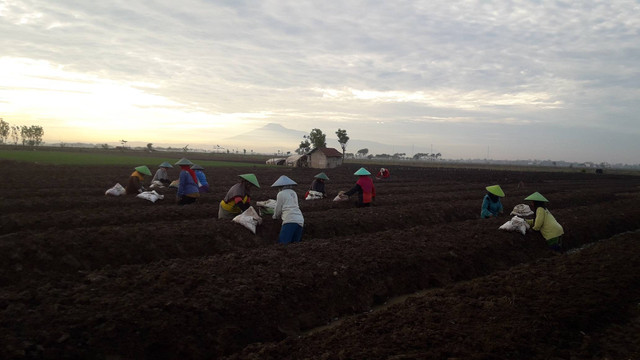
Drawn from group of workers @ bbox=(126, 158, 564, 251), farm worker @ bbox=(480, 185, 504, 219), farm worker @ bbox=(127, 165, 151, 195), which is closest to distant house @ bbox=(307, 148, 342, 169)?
farm worker @ bbox=(127, 165, 151, 195)

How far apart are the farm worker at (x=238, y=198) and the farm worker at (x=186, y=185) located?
8.97 ft

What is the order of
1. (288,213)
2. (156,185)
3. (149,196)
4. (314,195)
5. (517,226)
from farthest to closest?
(156,185)
(314,195)
(149,196)
(517,226)
(288,213)

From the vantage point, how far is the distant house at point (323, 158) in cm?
4981

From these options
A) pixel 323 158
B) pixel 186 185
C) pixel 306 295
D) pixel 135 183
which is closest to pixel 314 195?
pixel 186 185

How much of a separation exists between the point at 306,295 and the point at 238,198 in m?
4.25

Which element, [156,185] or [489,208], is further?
[156,185]

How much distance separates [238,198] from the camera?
9.76 m

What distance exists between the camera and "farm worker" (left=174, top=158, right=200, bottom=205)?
12.4 meters

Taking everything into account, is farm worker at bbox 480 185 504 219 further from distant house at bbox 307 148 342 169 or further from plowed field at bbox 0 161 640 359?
distant house at bbox 307 148 342 169

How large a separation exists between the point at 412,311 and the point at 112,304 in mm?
3921

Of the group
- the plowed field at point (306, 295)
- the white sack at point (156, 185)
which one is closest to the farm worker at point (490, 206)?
the plowed field at point (306, 295)

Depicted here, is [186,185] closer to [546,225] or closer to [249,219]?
[249,219]

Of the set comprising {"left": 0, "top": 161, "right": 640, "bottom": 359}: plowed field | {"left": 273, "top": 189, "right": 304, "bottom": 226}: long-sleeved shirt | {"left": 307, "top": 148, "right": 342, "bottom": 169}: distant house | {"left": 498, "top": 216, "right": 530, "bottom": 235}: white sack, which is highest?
{"left": 307, "top": 148, "right": 342, "bottom": 169}: distant house

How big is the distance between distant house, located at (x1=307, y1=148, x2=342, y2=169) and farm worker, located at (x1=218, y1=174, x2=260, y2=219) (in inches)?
1552
